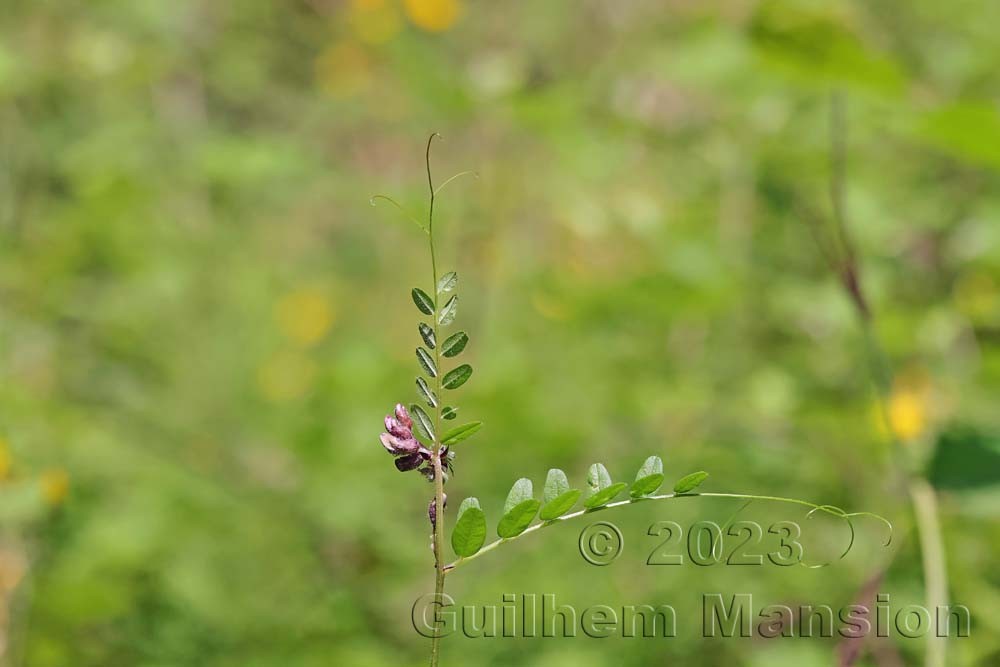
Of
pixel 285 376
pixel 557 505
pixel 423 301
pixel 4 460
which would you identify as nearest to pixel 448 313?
pixel 423 301

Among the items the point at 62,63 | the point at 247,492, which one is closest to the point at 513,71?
the point at 247,492

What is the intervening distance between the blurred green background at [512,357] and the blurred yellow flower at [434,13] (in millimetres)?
948

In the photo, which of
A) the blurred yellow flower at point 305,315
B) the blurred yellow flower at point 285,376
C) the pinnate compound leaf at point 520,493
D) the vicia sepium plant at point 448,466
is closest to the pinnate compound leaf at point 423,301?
the vicia sepium plant at point 448,466

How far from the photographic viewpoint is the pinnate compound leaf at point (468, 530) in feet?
1.65

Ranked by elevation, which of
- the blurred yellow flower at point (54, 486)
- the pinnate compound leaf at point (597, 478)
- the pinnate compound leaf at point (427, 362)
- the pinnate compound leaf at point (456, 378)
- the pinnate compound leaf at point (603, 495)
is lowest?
the pinnate compound leaf at point (603, 495)

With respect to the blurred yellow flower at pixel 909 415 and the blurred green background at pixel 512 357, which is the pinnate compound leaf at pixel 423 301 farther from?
the blurred yellow flower at pixel 909 415

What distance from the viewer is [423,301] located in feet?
1.62

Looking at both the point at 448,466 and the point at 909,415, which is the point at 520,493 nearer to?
the point at 448,466

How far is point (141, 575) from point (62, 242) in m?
0.63

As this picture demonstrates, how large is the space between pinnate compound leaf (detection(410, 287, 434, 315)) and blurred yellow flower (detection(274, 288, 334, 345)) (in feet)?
7.45

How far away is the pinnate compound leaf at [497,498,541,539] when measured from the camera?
52 centimetres

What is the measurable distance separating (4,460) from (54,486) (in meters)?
0.11

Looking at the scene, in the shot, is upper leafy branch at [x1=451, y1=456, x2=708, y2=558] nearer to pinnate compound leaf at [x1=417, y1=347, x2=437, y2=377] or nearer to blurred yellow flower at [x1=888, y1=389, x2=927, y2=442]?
pinnate compound leaf at [x1=417, y1=347, x2=437, y2=377]

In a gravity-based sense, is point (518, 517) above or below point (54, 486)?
below
